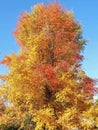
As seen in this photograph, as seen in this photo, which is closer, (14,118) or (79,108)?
(79,108)

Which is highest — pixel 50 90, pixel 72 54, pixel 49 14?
pixel 49 14

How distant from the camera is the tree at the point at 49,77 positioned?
29.0 m

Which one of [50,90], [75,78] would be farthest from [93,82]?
[50,90]

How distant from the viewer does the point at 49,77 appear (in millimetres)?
30078

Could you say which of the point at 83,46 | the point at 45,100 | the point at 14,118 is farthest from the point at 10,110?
the point at 83,46

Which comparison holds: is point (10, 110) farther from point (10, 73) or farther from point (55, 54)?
point (55, 54)

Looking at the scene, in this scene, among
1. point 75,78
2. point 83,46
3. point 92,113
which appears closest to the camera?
point 92,113

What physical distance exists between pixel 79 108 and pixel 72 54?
16.1 feet

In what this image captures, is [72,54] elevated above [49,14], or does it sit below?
below

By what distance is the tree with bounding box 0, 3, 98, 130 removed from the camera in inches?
1140

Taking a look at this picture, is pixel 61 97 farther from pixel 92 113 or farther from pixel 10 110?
pixel 10 110

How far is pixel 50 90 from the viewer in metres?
30.2

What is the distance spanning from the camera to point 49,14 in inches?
1323

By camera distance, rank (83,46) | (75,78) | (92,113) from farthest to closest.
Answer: (83,46), (75,78), (92,113)
